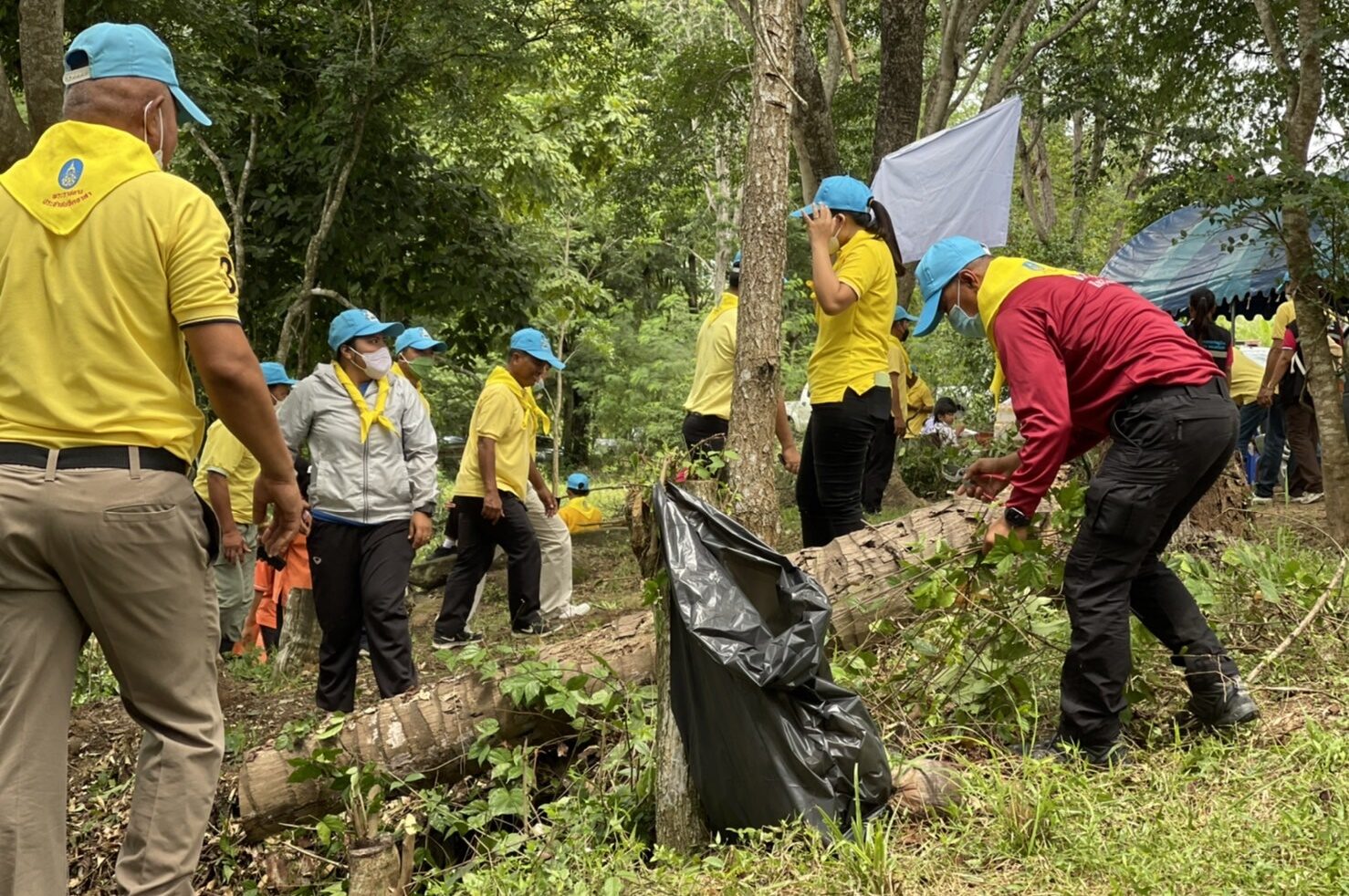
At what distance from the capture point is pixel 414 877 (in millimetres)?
3730

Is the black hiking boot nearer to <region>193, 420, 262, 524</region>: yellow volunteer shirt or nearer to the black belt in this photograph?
the black belt

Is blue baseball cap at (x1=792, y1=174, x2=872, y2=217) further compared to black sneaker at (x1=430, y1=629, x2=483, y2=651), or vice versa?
black sneaker at (x1=430, y1=629, x2=483, y2=651)

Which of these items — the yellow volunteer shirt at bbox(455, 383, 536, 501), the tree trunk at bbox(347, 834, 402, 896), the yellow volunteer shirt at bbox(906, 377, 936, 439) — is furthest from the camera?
the yellow volunteer shirt at bbox(906, 377, 936, 439)

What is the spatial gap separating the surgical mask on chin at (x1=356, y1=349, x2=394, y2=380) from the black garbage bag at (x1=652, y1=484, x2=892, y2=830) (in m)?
2.37

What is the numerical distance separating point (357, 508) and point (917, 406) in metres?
8.90

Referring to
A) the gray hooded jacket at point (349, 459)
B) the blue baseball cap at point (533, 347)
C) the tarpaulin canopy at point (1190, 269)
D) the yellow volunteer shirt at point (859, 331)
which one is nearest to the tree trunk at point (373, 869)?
the gray hooded jacket at point (349, 459)

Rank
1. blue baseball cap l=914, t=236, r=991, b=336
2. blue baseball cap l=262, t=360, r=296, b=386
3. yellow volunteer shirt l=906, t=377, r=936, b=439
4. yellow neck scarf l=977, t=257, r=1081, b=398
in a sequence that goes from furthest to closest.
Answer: yellow volunteer shirt l=906, t=377, r=936, b=439 → blue baseball cap l=262, t=360, r=296, b=386 → blue baseball cap l=914, t=236, r=991, b=336 → yellow neck scarf l=977, t=257, r=1081, b=398

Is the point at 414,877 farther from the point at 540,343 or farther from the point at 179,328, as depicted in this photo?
the point at 540,343

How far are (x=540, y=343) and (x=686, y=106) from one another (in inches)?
263

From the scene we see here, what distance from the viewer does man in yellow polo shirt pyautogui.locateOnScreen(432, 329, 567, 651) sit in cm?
730

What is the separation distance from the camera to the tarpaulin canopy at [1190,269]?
42.4 feet

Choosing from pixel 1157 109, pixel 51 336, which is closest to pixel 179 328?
pixel 51 336

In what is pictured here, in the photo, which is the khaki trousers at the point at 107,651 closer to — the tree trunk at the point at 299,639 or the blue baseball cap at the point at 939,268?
the blue baseball cap at the point at 939,268

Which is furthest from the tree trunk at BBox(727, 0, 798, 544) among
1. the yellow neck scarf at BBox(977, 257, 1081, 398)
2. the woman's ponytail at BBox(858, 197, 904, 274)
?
the yellow neck scarf at BBox(977, 257, 1081, 398)
